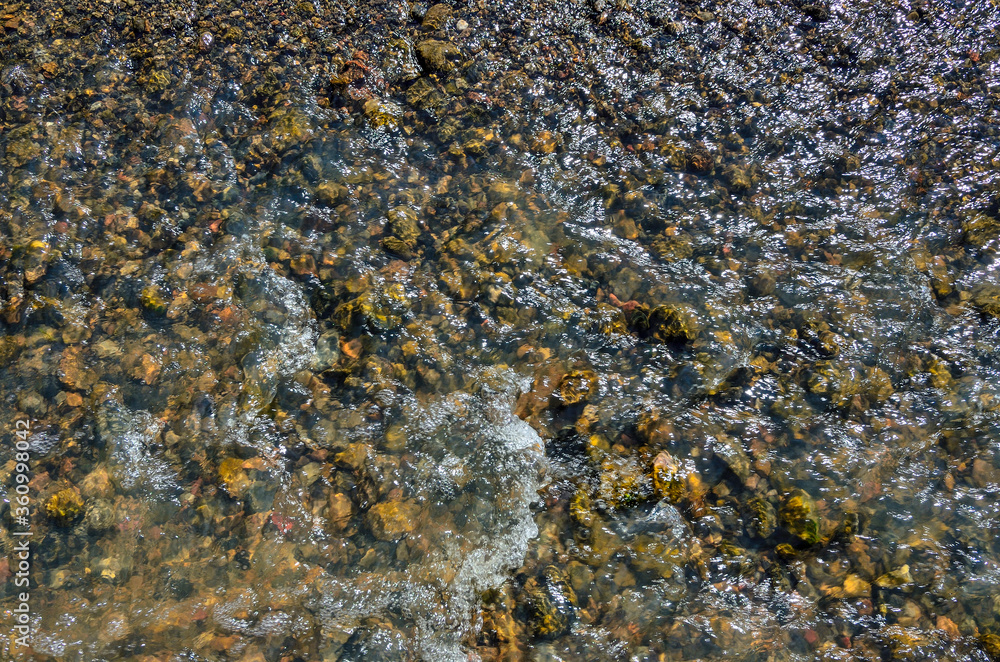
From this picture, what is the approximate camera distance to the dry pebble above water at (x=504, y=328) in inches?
112

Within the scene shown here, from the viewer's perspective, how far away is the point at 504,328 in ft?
12.1

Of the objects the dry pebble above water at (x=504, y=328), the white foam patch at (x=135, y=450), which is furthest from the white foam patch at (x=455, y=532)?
the white foam patch at (x=135, y=450)

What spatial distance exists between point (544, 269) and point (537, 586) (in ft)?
6.33

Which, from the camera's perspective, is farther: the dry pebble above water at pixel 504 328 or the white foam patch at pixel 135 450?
the white foam patch at pixel 135 450

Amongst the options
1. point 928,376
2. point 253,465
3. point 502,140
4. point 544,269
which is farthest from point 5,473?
point 928,376

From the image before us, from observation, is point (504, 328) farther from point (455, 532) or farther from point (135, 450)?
point (135, 450)

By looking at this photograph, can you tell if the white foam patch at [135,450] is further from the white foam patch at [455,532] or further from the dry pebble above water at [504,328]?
the white foam patch at [455,532]

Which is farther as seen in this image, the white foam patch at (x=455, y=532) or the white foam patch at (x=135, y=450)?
the white foam patch at (x=135, y=450)

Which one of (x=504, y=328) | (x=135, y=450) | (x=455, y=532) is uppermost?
(x=504, y=328)

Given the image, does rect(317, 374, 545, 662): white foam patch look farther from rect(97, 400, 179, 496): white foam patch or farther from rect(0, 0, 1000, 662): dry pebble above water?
rect(97, 400, 179, 496): white foam patch

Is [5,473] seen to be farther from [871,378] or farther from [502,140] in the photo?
[871,378]

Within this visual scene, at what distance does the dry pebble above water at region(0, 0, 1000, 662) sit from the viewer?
284cm

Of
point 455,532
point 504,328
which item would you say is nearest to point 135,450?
point 455,532

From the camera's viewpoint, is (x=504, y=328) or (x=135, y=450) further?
(x=504, y=328)
